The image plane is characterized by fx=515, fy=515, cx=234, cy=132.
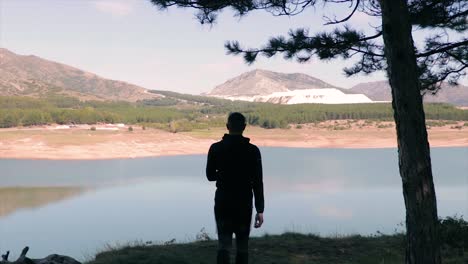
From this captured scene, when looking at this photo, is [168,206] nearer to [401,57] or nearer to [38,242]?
[38,242]

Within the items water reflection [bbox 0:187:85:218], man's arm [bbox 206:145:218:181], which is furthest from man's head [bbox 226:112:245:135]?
water reflection [bbox 0:187:85:218]

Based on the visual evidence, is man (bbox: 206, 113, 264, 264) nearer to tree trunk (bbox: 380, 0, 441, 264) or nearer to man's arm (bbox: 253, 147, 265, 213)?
man's arm (bbox: 253, 147, 265, 213)

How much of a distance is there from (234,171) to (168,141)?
232ft

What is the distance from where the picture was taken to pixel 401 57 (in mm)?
5227

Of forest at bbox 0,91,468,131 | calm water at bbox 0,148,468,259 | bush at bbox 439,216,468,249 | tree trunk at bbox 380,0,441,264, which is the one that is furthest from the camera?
forest at bbox 0,91,468,131

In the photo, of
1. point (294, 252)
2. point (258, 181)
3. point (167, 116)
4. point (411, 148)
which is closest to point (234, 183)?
point (258, 181)

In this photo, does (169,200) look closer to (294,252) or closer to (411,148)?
(294,252)

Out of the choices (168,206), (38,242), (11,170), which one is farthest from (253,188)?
(11,170)

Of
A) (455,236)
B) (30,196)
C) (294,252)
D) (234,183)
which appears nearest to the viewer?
(234,183)

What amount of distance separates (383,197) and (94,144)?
1857 inches

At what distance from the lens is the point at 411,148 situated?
5.09 m

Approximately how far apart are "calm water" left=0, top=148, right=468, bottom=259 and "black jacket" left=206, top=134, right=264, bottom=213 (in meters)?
6.74

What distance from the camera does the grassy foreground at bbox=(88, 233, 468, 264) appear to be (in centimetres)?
641

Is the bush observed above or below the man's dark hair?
below
